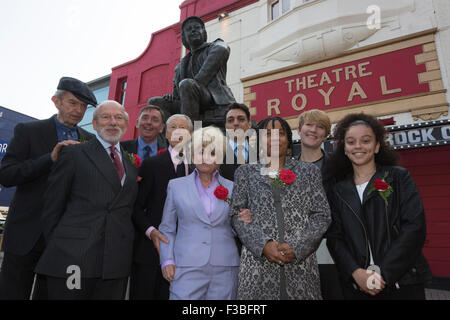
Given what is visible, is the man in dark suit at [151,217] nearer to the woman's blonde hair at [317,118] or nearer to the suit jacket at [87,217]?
the suit jacket at [87,217]

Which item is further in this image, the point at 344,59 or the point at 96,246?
the point at 344,59

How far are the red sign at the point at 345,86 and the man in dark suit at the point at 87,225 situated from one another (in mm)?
7535

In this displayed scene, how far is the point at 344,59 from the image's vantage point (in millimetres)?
7984

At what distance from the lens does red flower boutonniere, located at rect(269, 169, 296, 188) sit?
1.71m

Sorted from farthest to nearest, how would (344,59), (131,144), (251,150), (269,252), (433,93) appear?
(344,59) < (433,93) < (131,144) < (251,150) < (269,252)

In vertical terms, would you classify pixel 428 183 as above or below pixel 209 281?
above

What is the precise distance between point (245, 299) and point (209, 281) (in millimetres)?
259

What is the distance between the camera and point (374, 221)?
1719mm

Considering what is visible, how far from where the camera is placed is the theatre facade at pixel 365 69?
6.50m

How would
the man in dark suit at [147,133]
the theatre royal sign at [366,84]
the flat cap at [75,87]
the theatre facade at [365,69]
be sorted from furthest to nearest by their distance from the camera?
the theatre royal sign at [366,84]
the theatre facade at [365,69]
the man in dark suit at [147,133]
the flat cap at [75,87]

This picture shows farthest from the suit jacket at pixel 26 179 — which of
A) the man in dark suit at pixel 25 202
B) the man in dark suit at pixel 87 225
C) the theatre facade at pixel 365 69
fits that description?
the theatre facade at pixel 365 69

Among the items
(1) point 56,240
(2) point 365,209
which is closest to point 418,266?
(2) point 365,209

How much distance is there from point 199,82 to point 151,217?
2351 mm

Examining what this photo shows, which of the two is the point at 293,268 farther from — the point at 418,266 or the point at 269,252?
the point at 418,266
